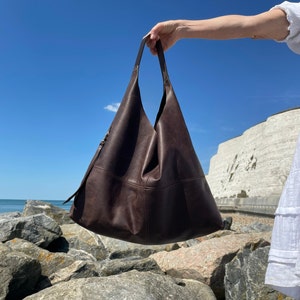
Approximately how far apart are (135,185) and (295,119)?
31697 millimetres

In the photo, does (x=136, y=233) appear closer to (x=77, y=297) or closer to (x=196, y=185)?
(x=196, y=185)

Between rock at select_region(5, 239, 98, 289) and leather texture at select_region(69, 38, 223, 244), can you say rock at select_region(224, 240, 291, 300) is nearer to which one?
rock at select_region(5, 239, 98, 289)

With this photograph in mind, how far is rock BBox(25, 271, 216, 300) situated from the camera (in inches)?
127

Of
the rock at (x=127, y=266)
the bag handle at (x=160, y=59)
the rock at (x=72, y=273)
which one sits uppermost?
the bag handle at (x=160, y=59)

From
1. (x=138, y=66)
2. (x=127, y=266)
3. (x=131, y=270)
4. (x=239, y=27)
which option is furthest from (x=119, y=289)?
(x=239, y=27)

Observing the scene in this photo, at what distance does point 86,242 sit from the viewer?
7.84 metres

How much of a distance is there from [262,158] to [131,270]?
32583 mm

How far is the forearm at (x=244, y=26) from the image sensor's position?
1.55 meters

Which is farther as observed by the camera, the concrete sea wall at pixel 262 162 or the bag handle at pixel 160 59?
the concrete sea wall at pixel 262 162

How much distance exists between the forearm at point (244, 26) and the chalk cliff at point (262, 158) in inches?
861

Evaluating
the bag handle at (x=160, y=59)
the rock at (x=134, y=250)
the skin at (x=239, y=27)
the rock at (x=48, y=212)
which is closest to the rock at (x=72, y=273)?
the rock at (x=134, y=250)

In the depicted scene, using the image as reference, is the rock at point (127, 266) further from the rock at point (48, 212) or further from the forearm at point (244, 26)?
the rock at point (48, 212)

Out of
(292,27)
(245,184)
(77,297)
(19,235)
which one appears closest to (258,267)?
(77,297)

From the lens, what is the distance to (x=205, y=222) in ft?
5.24
